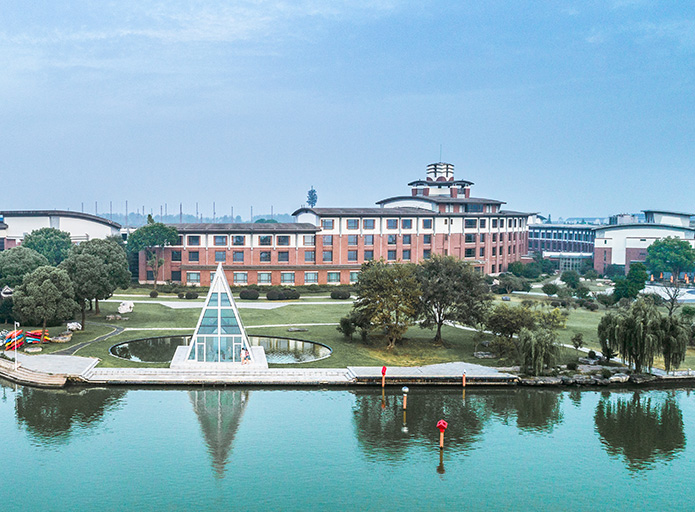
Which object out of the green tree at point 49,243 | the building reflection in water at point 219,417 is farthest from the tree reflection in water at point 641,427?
the green tree at point 49,243

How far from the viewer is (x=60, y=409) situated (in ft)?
122

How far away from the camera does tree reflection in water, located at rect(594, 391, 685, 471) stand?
33031 millimetres

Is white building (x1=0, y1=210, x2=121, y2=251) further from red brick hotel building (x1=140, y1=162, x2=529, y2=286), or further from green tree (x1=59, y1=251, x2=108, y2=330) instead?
green tree (x1=59, y1=251, x2=108, y2=330)

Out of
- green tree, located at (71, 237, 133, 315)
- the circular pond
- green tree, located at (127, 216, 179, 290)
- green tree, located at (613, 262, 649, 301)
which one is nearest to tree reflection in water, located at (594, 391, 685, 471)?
the circular pond

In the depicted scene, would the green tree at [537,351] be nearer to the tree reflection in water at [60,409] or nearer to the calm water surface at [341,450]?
the calm water surface at [341,450]

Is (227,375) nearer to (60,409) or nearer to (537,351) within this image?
(60,409)

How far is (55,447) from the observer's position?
1247 inches

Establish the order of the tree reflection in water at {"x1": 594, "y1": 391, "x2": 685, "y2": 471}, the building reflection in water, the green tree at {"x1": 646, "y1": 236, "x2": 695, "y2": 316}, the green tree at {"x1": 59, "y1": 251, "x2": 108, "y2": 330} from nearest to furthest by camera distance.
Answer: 1. the building reflection in water
2. the tree reflection in water at {"x1": 594, "y1": 391, "x2": 685, "y2": 471}
3. the green tree at {"x1": 59, "y1": 251, "x2": 108, "y2": 330}
4. the green tree at {"x1": 646, "y1": 236, "x2": 695, "y2": 316}

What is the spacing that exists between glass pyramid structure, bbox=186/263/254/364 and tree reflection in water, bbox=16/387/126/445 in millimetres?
6411

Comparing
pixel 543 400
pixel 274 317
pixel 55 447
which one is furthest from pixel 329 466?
pixel 274 317

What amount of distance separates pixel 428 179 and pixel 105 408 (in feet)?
292

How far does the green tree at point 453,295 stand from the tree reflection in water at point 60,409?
25.2 meters

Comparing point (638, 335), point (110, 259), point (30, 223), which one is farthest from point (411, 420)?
point (30, 223)

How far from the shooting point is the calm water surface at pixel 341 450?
27047mm
